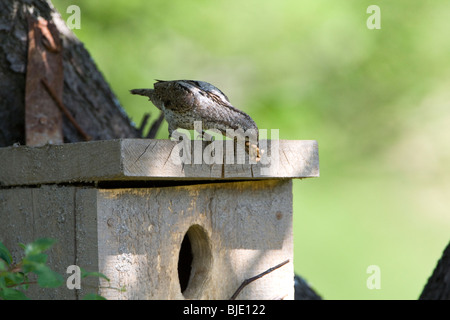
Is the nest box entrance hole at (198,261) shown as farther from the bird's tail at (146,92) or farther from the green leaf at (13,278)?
the green leaf at (13,278)

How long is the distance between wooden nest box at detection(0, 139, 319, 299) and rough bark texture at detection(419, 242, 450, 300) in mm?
671

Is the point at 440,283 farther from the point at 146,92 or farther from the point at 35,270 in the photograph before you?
the point at 35,270

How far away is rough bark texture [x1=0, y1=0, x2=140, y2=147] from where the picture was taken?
131 inches

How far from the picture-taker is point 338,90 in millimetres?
5781

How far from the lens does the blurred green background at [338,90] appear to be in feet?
17.7

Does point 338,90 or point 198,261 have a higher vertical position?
point 338,90

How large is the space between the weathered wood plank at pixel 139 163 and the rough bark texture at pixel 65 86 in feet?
2.32

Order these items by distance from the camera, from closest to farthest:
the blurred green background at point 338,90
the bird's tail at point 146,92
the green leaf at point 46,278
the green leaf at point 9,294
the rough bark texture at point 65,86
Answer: the green leaf at point 46,278, the green leaf at point 9,294, the bird's tail at point 146,92, the rough bark texture at point 65,86, the blurred green background at point 338,90

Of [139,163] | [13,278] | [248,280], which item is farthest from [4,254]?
[248,280]

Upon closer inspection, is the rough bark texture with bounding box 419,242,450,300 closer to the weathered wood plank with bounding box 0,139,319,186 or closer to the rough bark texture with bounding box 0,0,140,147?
the weathered wood plank with bounding box 0,139,319,186

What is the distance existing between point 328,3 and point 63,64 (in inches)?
102

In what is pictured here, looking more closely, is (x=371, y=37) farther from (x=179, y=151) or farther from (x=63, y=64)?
(x=179, y=151)

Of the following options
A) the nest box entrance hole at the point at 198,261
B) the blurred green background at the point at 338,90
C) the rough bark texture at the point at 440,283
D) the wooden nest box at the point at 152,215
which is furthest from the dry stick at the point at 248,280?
the blurred green background at the point at 338,90

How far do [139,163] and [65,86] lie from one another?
141 cm
